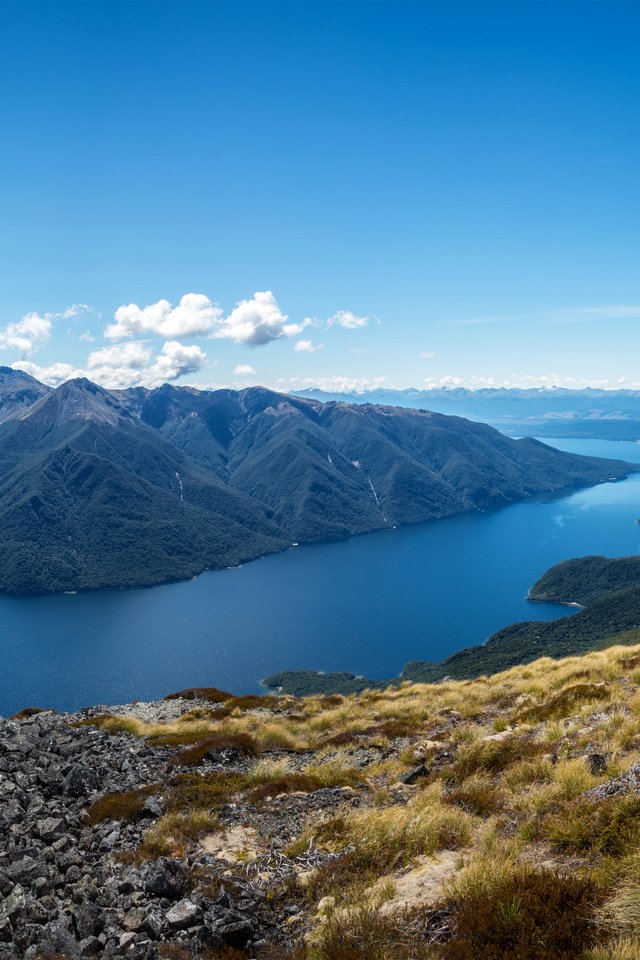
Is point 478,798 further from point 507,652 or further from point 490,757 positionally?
point 507,652

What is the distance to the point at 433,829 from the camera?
10570 mm

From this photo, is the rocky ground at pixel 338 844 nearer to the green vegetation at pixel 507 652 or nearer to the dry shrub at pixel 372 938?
the dry shrub at pixel 372 938

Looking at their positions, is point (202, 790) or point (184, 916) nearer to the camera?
point (184, 916)

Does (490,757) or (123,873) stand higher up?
(123,873)

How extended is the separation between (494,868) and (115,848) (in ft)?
30.4

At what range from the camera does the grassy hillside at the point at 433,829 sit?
7266 mm

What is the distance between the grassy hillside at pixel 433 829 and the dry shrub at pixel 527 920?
0.02m

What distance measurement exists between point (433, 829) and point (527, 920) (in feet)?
12.5

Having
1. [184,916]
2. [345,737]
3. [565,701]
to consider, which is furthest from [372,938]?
[345,737]

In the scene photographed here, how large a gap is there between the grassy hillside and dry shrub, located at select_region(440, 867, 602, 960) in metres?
0.02

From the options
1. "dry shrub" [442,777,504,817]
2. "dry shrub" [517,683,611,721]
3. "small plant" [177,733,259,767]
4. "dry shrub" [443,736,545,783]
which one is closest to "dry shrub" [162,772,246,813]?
"small plant" [177,733,259,767]

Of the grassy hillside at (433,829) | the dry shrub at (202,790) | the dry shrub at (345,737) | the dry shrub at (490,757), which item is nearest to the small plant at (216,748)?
the grassy hillside at (433,829)

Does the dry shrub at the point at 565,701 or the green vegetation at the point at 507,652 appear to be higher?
the dry shrub at the point at 565,701

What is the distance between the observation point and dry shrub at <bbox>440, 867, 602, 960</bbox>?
658 cm
